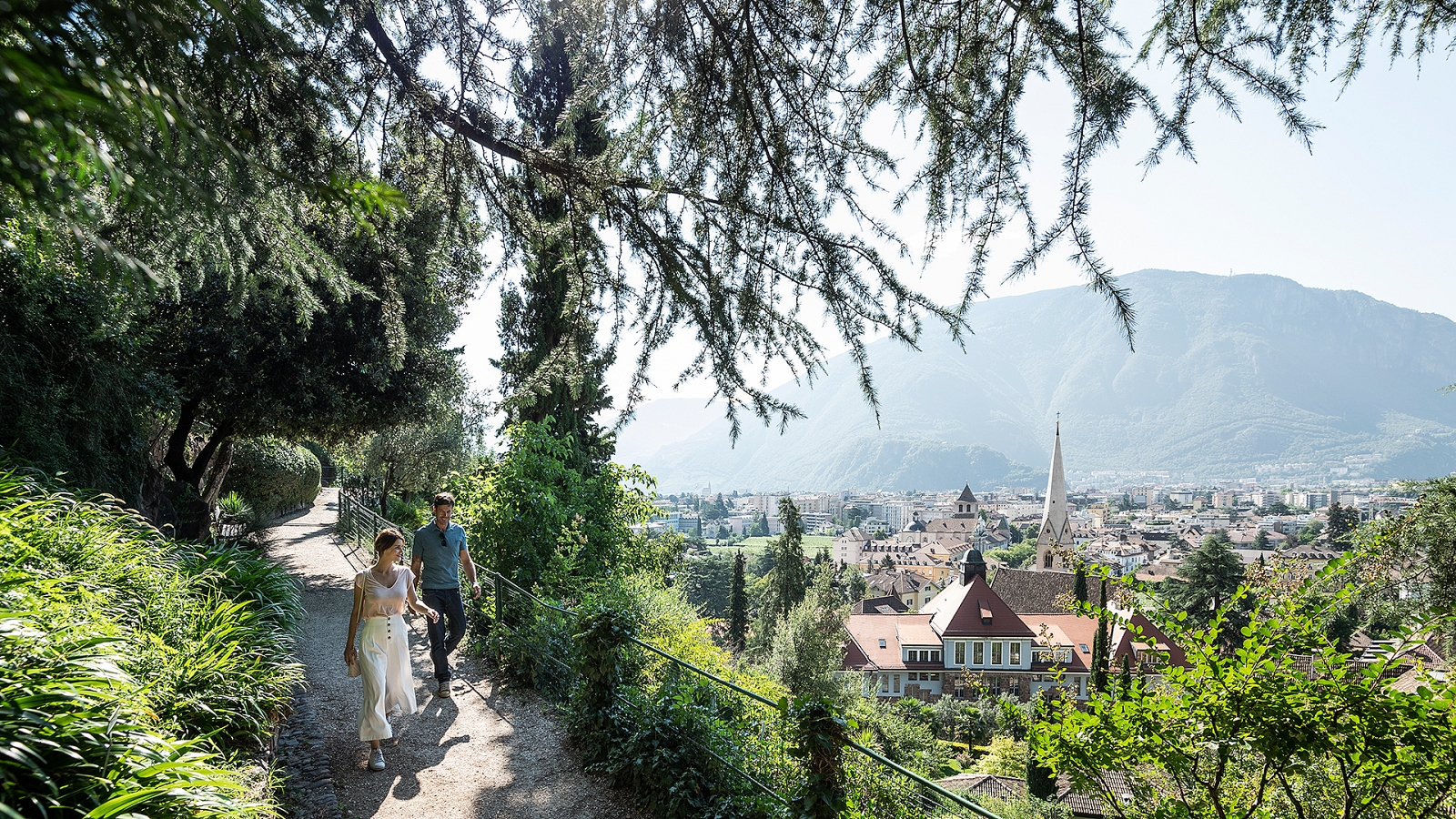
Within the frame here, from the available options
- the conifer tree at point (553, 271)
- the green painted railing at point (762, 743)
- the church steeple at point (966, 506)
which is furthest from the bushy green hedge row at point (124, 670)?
the church steeple at point (966, 506)

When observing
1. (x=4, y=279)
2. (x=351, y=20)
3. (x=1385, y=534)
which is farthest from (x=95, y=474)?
(x=1385, y=534)

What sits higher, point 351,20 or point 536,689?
point 351,20

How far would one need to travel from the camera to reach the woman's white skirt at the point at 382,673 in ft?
14.8

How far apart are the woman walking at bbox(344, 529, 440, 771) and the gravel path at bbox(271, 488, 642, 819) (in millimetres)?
254

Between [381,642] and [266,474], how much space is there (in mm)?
15208

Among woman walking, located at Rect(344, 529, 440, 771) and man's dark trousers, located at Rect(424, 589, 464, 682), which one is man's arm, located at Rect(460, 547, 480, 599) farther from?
woman walking, located at Rect(344, 529, 440, 771)

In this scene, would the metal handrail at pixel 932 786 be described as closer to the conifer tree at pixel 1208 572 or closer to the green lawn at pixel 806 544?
the conifer tree at pixel 1208 572

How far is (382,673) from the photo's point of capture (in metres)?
4.58

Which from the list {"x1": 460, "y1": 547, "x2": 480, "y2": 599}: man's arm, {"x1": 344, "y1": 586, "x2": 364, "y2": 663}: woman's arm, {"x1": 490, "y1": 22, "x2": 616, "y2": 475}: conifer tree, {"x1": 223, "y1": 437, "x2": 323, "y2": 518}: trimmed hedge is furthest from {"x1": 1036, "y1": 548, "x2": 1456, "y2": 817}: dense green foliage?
{"x1": 223, "y1": 437, "x2": 323, "y2": 518}: trimmed hedge

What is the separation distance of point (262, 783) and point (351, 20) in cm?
397

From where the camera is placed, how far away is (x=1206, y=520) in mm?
138875

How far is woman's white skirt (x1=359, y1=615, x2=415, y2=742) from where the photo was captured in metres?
4.50

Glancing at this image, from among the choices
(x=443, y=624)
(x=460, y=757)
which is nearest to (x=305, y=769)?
(x=460, y=757)

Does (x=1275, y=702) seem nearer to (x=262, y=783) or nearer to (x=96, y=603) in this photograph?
(x=262, y=783)
